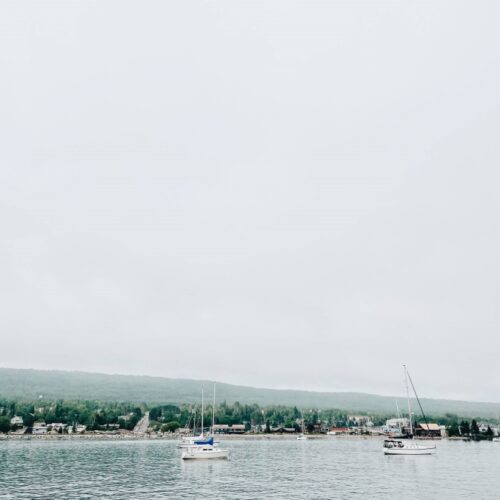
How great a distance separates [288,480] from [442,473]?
3255 cm

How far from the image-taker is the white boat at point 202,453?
386 ft

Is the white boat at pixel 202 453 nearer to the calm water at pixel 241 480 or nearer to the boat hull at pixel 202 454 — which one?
the boat hull at pixel 202 454

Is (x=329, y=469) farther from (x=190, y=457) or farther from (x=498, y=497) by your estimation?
(x=498, y=497)

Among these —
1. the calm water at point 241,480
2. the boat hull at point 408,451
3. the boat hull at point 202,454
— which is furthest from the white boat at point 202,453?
the boat hull at point 408,451

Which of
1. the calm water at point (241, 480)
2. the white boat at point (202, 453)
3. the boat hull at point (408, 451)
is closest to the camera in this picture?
the calm water at point (241, 480)

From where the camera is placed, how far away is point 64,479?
257 feet

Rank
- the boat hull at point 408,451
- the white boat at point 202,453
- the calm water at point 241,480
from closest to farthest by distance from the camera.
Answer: the calm water at point 241,480
the white boat at point 202,453
the boat hull at point 408,451

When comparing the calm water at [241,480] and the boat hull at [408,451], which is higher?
the boat hull at [408,451]

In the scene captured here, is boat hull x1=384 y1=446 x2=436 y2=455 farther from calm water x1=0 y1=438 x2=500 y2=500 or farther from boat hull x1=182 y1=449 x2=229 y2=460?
boat hull x1=182 y1=449 x2=229 y2=460

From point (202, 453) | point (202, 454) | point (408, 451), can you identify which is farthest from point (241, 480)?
point (408, 451)

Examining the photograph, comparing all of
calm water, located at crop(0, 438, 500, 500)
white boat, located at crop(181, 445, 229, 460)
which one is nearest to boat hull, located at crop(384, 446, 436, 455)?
calm water, located at crop(0, 438, 500, 500)

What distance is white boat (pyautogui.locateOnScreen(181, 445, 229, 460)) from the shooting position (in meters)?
118

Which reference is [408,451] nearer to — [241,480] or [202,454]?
[202,454]

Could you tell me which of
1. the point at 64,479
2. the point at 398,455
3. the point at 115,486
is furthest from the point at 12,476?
the point at 398,455
